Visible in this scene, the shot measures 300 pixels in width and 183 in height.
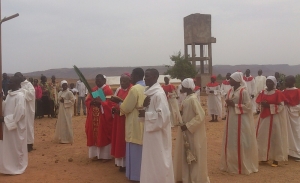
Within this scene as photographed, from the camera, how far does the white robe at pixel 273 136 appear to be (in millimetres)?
8320

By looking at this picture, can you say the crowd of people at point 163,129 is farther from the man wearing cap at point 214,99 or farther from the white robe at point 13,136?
the man wearing cap at point 214,99

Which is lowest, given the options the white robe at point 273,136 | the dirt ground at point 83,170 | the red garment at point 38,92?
the dirt ground at point 83,170

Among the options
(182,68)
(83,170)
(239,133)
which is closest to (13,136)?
(83,170)

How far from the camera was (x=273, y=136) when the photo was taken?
8383mm

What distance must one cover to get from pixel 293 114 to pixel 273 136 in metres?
0.97

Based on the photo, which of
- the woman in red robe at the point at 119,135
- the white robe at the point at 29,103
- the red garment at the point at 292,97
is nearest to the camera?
the woman in red robe at the point at 119,135

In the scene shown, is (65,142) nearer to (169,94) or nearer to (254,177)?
(169,94)

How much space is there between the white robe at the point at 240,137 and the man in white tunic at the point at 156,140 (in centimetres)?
224

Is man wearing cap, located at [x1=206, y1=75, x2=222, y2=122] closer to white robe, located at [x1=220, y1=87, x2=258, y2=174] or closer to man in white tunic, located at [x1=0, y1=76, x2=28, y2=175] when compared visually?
white robe, located at [x1=220, y1=87, x2=258, y2=174]

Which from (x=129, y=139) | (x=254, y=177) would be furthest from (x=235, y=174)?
(x=129, y=139)

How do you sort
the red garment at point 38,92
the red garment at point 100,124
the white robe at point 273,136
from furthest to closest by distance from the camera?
the red garment at point 38,92 < the red garment at point 100,124 < the white robe at point 273,136

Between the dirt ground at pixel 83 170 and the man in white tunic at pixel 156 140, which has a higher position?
the man in white tunic at pixel 156 140

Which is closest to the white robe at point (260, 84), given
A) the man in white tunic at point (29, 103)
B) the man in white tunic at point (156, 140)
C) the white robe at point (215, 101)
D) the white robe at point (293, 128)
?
the white robe at point (215, 101)

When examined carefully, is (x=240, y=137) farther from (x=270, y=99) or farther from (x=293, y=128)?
(x=293, y=128)
